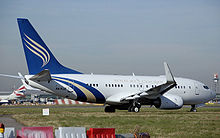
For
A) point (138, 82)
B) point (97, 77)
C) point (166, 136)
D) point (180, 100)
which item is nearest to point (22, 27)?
point (97, 77)

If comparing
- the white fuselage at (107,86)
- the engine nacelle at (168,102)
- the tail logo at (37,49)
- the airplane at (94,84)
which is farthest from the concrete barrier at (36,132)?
the engine nacelle at (168,102)

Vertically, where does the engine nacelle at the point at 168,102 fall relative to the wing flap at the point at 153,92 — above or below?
below

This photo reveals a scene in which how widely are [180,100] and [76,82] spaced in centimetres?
1054

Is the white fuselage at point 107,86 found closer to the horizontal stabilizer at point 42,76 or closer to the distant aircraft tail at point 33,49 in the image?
the horizontal stabilizer at point 42,76

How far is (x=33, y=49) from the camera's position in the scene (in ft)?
111

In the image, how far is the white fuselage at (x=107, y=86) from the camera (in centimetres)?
3425

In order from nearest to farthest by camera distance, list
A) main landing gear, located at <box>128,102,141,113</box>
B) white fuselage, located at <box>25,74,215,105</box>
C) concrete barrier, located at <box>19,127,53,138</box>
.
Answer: concrete barrier, located at <box>19,127,53,138</box> < white fuselage, located at <box>25,74,215,105</box> < main landing gear, located at <box>128,102,141,113</box>

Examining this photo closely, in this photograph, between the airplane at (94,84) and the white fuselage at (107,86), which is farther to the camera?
the white fuselage at (107,86)

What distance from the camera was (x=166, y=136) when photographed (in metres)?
16.4

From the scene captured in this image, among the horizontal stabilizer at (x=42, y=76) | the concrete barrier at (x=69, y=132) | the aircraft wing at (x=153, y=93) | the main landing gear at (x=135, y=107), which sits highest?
the horizontal stabilizer at (x=42, y=76)

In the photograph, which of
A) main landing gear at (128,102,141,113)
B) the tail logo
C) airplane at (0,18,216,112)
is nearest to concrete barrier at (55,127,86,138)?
airplane at (0,18,216,112)

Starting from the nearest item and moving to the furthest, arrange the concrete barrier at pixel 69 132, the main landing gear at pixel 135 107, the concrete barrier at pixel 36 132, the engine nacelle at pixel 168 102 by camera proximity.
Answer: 1. the concrete barrier at pixel 36 132
2. the concrete barrier at pixel 69 132
3. the main landing gear at pixel 135 107
4. the engine nacelle at pixel 168 102

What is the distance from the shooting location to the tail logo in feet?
110

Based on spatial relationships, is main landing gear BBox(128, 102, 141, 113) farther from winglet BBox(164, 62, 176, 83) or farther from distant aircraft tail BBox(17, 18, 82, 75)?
distant aircraft tail BBox(17, 18, 82, 75)
